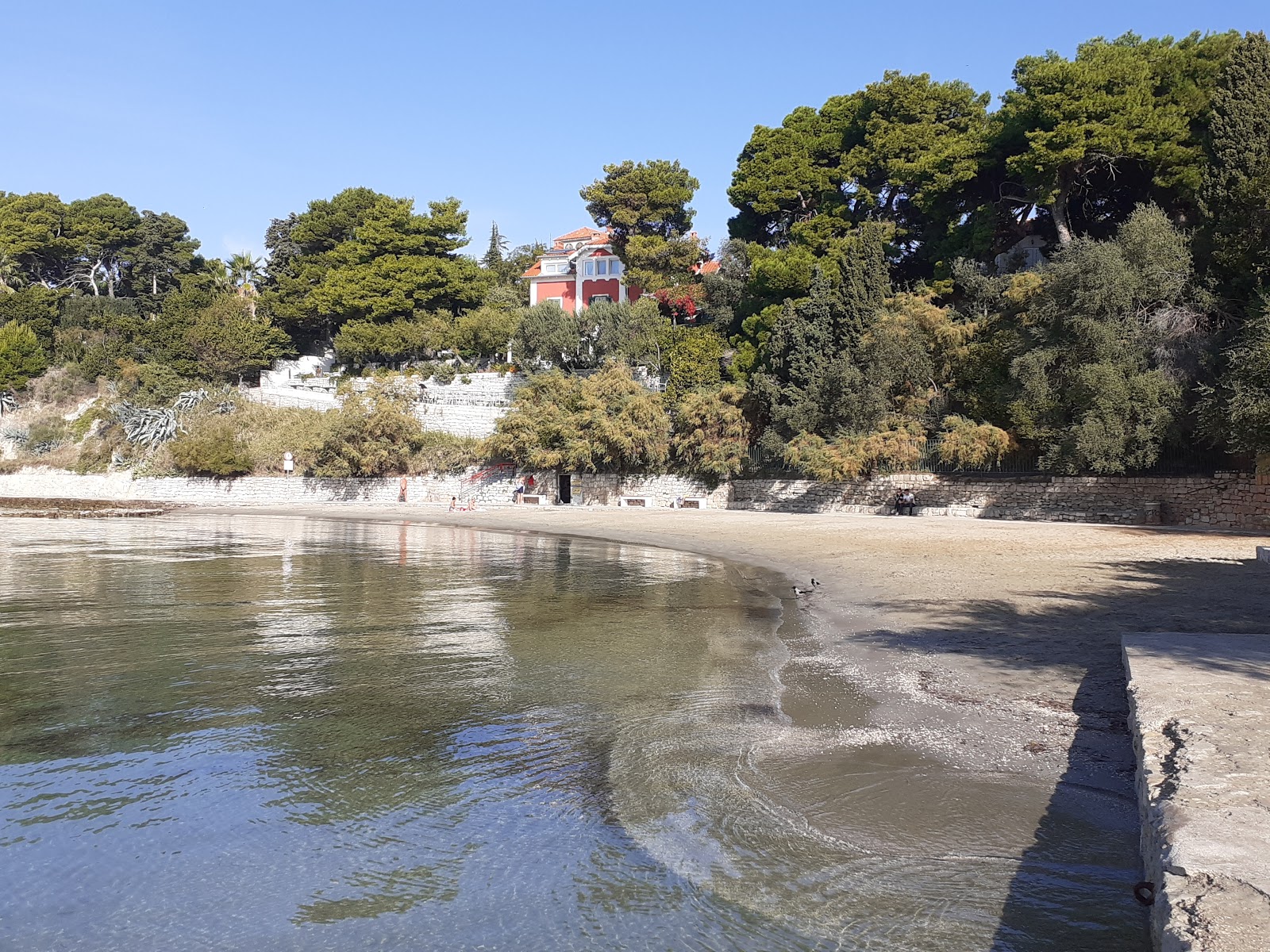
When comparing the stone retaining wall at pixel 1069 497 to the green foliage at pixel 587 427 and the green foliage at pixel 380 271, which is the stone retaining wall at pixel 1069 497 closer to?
the green foliage at pixel 587 427

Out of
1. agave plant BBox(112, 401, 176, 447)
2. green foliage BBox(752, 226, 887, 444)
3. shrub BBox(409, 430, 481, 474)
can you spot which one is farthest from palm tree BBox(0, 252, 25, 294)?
green foliage BBox(752, 226, 887, 444)

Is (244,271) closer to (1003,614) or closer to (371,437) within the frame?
(371,437)

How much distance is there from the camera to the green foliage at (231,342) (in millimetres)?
56781

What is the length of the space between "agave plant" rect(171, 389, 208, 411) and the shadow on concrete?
47.9 metres

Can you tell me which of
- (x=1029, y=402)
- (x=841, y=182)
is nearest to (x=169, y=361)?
(x=841, y=182)

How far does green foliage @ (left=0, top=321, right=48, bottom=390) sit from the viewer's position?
59469mm

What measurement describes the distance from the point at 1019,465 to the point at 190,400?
4339cm

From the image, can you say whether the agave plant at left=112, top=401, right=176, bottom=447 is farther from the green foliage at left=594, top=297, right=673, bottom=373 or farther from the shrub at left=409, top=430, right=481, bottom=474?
the green foliage at left=594, top=297, right=673, bottom=373

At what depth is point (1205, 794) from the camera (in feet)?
14.1

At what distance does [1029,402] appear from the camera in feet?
88.4

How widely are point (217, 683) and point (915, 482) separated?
997 inches

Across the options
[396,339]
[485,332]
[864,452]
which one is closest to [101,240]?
[396,339]

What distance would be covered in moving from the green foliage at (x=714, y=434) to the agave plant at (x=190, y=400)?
95.2 feet

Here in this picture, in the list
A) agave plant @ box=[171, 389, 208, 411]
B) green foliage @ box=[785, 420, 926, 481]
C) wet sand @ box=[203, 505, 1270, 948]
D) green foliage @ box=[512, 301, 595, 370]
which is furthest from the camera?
agave plant @ box=[171, 389, 208, 411]
